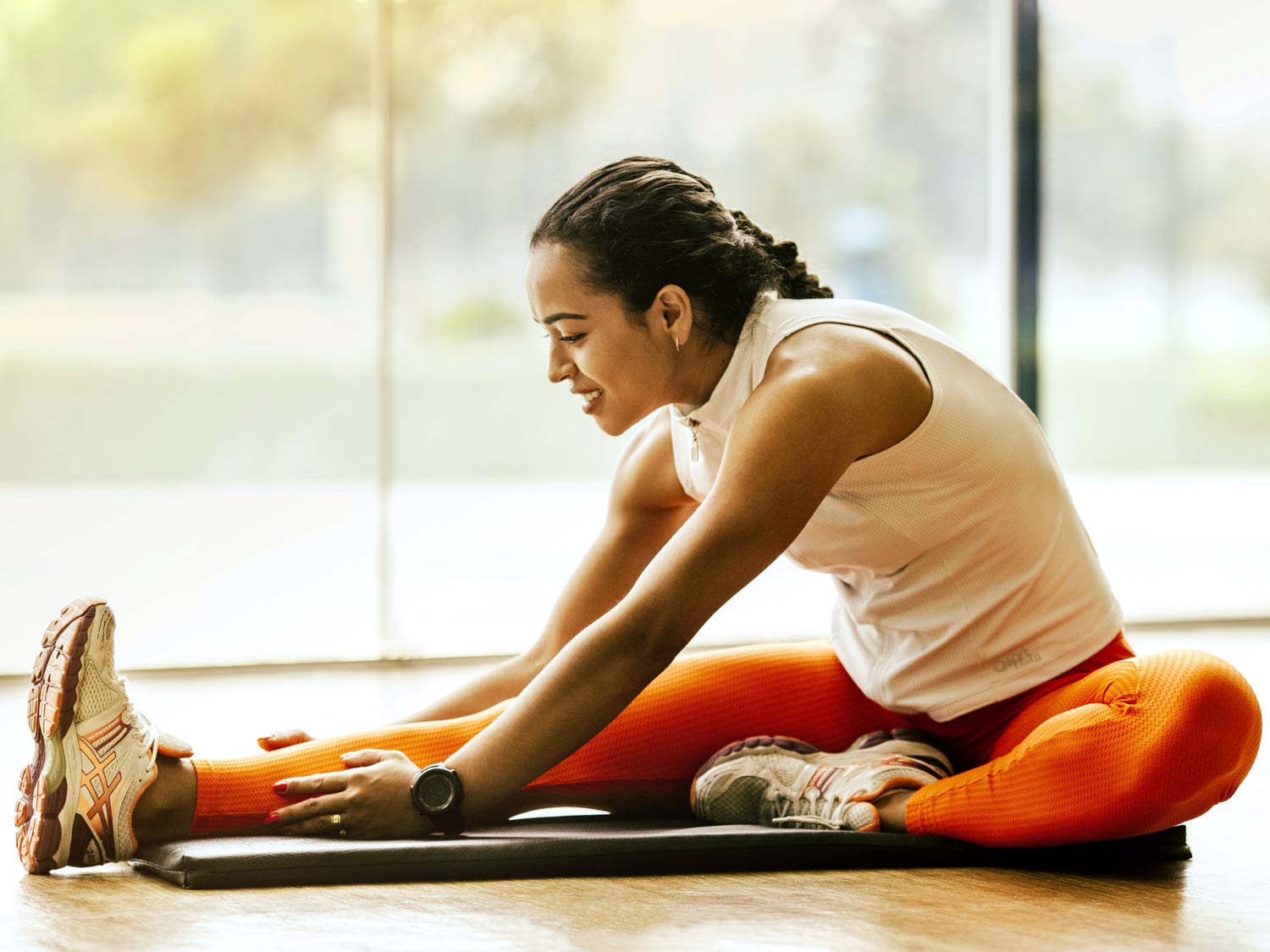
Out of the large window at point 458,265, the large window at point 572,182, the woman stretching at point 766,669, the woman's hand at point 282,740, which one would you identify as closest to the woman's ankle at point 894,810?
the woman stretching at point 766,669

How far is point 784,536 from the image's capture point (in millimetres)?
1507

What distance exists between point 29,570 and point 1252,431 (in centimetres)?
341

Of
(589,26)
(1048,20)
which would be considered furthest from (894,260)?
(589,26)

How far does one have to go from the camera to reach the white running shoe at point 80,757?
1543 mm

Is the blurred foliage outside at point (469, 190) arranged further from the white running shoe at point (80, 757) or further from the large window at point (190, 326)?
the white running shoe at point (80, 757)

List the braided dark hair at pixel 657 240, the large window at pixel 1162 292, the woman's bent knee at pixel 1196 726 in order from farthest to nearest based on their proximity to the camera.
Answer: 1. the large window at pixel 1162 292
2. the braided dark hair at pixel 657 240
3. the woman's bent knee at pixel 1196 726

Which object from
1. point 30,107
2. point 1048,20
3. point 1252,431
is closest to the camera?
point 30,107

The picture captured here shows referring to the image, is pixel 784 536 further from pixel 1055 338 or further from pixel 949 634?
pixel 1055 338

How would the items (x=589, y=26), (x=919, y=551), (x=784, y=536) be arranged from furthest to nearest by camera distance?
1. (x=589, y=26)
2. (x=919, y=551)
3. (x=784, y=536)

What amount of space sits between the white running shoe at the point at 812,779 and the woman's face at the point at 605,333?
45 cm

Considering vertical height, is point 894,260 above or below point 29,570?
above

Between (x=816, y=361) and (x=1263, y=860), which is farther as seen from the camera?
(x=1263, y=860)

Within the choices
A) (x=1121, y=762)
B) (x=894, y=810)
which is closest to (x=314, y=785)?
(x=894, y=810)

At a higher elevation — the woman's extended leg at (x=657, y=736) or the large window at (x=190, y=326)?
the large window at (x=190, y=326)
